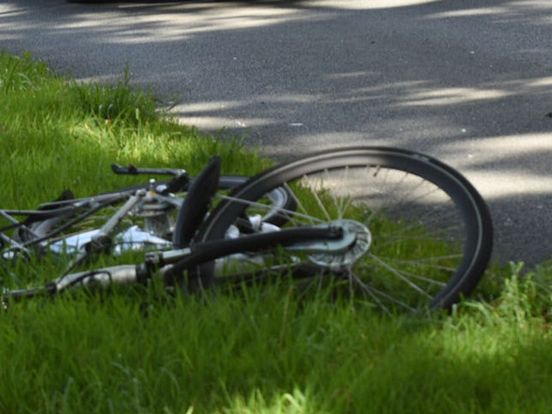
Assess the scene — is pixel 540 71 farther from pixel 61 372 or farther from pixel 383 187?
pixel 61 372

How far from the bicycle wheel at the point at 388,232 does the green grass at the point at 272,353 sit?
0.09 meters

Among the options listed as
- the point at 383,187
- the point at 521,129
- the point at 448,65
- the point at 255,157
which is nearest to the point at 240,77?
the point at 448,65

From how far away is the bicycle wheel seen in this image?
395 centimetres

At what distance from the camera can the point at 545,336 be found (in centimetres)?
368

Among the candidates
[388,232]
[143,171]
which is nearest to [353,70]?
[143,171]

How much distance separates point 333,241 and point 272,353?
1.70ft

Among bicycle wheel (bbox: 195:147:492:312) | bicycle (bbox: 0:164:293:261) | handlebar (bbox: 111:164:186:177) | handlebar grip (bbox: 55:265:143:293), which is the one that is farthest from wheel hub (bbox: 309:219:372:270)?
handlebar (bbox: 111:164:186:177)

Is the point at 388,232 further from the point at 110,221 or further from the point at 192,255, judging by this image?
the point at 110,221

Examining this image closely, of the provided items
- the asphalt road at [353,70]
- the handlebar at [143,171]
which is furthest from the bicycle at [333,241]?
the asphalt road at [353,70]

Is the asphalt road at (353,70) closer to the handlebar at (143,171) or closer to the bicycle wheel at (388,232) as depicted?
the bicycle wheel at (388,232)

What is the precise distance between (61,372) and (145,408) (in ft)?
1.20

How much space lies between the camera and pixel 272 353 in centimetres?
356

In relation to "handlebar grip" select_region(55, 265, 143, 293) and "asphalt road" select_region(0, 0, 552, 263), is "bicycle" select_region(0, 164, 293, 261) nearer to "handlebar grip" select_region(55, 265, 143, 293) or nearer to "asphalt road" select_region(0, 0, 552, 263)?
"handlebar grip" select_region(55, 265, 143, 293)

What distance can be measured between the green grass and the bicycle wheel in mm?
86
